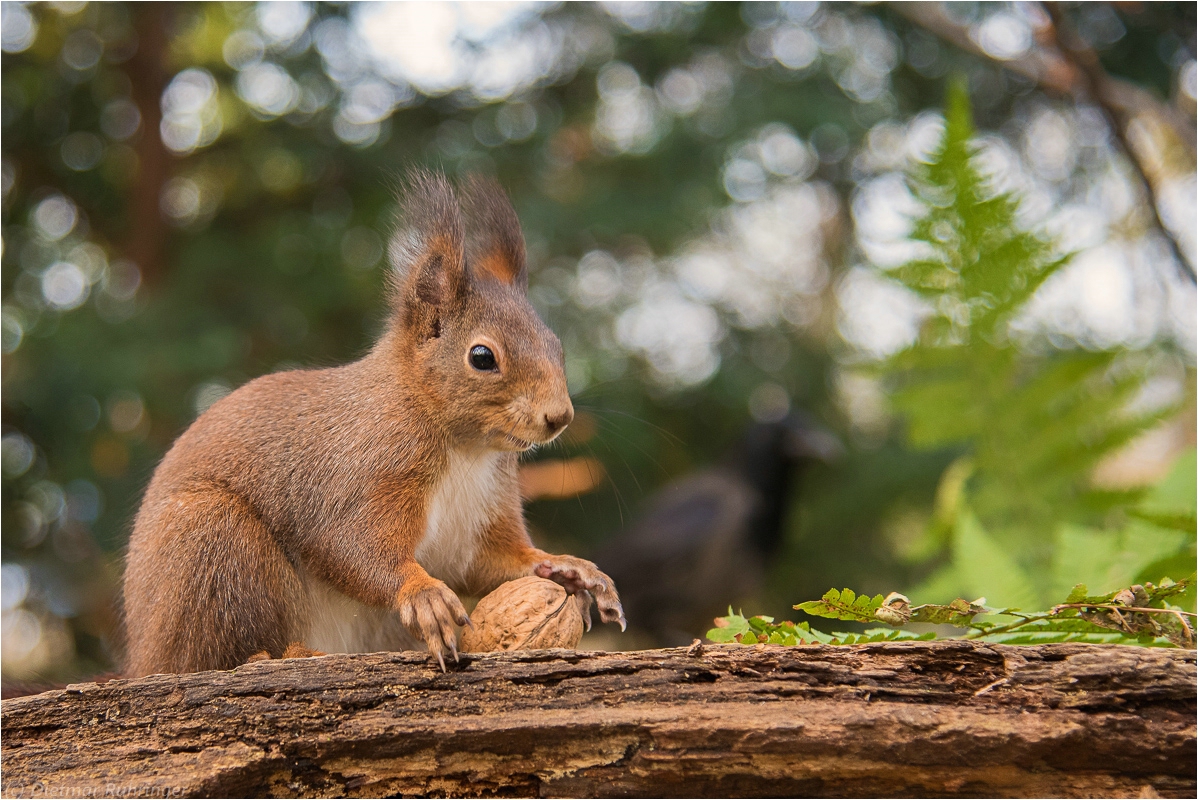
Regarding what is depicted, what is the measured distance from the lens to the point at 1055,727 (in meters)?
1.13

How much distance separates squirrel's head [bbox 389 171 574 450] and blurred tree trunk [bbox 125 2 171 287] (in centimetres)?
277

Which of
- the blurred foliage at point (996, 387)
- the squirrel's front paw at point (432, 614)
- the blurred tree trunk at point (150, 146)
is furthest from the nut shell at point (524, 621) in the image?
the blurred tree trunk at point (150, 146)

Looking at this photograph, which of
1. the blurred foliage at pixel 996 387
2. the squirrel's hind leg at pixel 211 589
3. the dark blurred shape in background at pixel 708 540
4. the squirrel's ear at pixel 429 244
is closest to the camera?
the squirrel's hind leg at pixel 211 589

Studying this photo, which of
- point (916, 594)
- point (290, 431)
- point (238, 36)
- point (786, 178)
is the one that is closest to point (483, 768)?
point (290, 431)

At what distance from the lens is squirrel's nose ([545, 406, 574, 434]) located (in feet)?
5.53

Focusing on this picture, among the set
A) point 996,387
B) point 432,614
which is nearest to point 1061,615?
point 432,614

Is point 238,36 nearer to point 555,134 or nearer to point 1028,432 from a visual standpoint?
point 555,134

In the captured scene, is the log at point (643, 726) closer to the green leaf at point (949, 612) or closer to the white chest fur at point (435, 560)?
the green leaf at point (949, 612)

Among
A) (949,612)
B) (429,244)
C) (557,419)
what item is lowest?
(949,612)

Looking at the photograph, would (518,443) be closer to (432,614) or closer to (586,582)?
(586,582)

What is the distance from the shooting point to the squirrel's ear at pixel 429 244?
1.84 metres

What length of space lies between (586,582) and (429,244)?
714mm

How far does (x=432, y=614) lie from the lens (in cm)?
140

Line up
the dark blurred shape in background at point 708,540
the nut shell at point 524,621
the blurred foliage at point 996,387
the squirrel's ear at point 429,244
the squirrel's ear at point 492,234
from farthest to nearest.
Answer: the dark blurred shape in background at point 708,540 → the blurred foliage at point 996,387 → the squirrel's ear at point 492,234 → the squirrel's ear at point 429,244 → the nut shell at point 524,621
